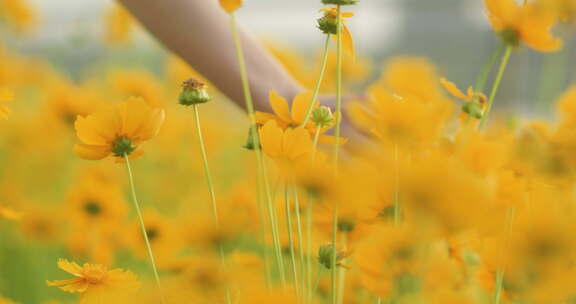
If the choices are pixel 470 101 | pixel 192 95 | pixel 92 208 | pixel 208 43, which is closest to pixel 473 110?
pixel 470 101

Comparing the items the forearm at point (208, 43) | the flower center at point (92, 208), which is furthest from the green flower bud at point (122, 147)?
the flower center at point (92, 208)

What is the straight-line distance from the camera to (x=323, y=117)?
28 cm

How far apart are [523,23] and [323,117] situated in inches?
4.2

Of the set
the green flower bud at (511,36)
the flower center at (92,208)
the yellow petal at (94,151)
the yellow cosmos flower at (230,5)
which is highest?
the yellow cosmos flower at (230,5)

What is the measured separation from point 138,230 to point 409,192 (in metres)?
0.57

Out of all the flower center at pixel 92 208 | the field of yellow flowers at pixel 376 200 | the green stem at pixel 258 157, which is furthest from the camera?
the flower center at pixel 92 208

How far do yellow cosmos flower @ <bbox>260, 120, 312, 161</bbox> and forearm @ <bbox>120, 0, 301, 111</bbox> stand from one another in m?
0.24

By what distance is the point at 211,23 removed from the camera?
1.68 ft

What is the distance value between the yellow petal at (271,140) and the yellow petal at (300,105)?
48mm

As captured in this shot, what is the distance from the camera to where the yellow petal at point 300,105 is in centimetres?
30

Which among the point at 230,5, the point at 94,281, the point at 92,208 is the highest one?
the point at 230,5

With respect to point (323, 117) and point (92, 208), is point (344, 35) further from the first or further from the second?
point (92, 208)

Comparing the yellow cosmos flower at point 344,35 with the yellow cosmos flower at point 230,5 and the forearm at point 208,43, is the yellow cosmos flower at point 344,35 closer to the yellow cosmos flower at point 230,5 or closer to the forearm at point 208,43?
the yellow cosmos flower at point 230,5

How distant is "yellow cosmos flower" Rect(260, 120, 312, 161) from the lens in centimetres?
24
